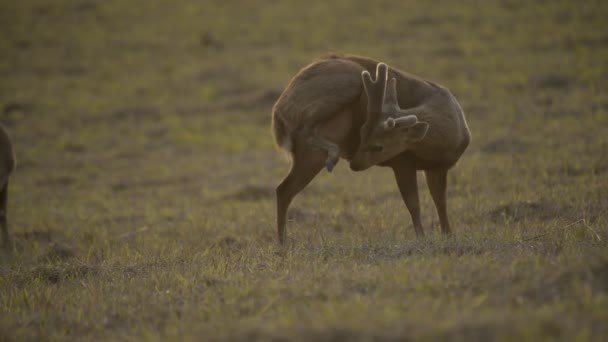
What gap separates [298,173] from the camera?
20.4ft

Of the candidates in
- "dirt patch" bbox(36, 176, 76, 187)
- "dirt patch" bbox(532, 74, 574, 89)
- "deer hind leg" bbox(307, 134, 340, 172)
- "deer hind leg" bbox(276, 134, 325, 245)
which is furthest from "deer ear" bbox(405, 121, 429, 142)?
"dirt patch" bbox(532, 74, 574, 89)

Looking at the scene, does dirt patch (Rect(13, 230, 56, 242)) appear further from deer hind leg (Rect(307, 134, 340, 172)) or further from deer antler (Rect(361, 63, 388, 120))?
deer antler (Rect(361, 63, 388, 120))

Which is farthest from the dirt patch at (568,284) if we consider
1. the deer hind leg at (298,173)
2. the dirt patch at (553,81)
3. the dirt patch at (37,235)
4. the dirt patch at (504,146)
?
the dirt patch at (553,81)

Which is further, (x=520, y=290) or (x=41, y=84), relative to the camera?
(x=41, y=84)

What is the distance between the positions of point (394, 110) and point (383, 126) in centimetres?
29

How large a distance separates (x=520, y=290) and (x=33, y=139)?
1433cm

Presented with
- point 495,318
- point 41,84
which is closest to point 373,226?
point 495,318

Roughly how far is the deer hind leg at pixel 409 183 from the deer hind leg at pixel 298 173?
853mm

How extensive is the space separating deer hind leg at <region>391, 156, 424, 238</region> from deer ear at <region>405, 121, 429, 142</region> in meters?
0.39

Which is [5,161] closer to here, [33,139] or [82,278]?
[82,278]

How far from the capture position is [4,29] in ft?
81.3

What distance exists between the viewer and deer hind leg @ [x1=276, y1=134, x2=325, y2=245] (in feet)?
20.0

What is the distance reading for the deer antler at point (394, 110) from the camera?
5906 millimetres

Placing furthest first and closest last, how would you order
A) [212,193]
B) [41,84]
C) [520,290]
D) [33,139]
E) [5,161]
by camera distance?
[41,84]
[33,139]
[212,193]
[5,161]
[520,290]
